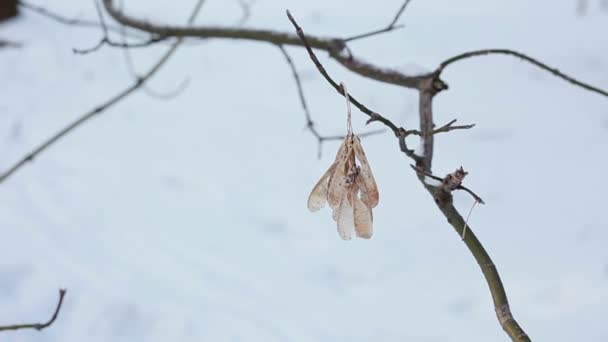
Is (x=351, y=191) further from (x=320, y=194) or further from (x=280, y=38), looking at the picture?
(x=280, y=38)

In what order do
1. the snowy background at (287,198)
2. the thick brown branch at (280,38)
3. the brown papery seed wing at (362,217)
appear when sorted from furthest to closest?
the snowy background at (287,198), the thick brown branch at (280,38), the brown papery seed wing at (362,217)

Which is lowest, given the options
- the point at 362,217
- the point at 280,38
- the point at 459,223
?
the point at 362,217

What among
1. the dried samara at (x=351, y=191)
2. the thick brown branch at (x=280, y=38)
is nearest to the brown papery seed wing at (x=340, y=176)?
the dried samara at (x=351, y=191)

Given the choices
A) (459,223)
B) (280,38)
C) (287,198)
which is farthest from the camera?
(287,198)

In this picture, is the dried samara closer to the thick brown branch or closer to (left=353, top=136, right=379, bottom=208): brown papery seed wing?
(left=353, top=136, right=379, bottom=208): brown papery seed wing

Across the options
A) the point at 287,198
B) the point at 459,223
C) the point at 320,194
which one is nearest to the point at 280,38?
the point at 459,223

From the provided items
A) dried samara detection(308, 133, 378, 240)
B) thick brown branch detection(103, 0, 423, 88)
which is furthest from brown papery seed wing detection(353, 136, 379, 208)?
thick brown branch detection(103, 0, 423, 88)

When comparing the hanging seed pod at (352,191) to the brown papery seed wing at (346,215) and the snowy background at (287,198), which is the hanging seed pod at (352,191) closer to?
the brown papery seed wing at (346,215)

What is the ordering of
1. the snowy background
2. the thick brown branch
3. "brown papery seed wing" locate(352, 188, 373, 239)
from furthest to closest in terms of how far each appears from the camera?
the snowy background < the thick brown branch < "brown papery seed wing" locate(352, 188, 373, 239)

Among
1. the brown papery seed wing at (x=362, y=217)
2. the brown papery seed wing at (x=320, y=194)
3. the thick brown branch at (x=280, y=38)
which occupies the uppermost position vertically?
the thick brown branch at (x=280, y=38)

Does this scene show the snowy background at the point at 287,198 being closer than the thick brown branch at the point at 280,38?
No
